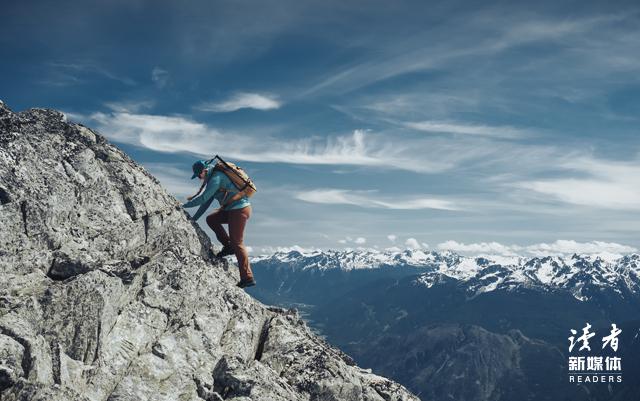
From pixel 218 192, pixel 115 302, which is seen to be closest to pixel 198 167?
pixel 218 192

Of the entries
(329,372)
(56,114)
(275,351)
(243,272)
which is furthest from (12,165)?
(329,372)

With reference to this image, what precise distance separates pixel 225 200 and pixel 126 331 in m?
9.32

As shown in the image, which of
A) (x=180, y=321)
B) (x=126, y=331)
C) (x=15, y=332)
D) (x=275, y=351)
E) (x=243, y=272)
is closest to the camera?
(x=15, y=332)

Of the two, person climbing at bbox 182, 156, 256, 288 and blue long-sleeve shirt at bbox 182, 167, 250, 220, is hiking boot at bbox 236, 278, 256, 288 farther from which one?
blue long-sleeve shirt at bbox 182, 167, 250, 220

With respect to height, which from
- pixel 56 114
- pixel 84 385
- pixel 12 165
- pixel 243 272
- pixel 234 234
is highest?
pixel 56 114

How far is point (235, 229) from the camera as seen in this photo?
26.1m

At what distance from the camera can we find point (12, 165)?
20531 millimetres

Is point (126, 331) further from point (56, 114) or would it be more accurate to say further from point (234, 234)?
point (56, 114)

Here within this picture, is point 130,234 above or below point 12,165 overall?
below

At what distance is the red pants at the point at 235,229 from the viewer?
26109mm

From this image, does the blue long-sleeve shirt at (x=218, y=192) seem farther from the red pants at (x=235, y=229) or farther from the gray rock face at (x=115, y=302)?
the gray rock face at (x=115, y=302)

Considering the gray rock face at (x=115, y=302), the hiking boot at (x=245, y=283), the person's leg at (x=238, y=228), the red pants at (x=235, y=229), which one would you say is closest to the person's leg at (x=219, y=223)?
the red pants at (x=235, y=229)

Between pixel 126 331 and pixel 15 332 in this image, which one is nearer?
pixel 15 332

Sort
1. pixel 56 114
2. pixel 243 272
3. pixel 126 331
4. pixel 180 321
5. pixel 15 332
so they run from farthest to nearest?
pixel 243 272
pixel 56 114
pixel 180 321
pixel 126 331
pixel 15 332
